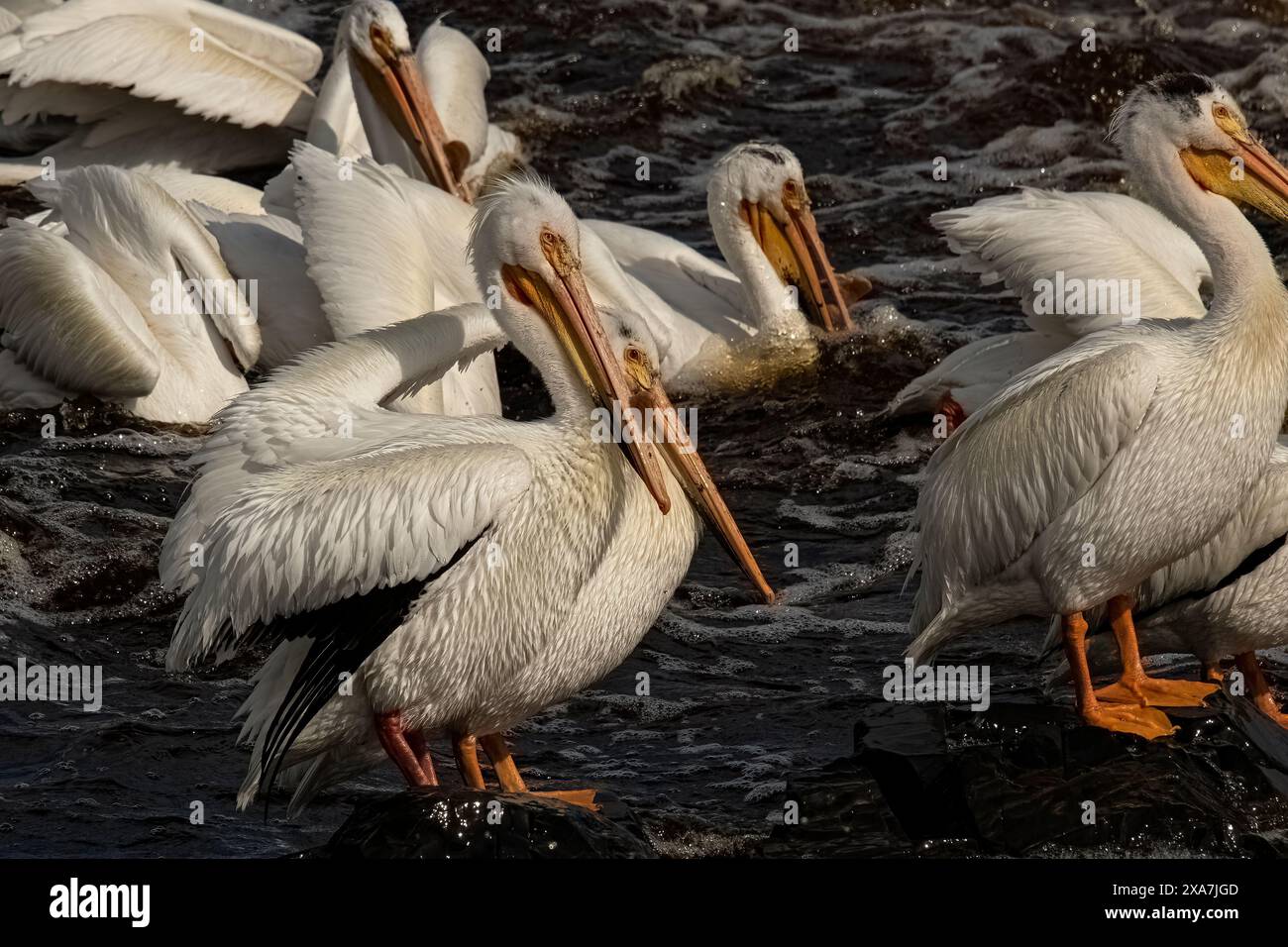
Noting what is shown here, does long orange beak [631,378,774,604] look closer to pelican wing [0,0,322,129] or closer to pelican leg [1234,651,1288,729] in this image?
pelican leg [1234,651,1288,729]

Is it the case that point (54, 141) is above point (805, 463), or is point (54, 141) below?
above

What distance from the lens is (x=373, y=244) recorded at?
6.71m

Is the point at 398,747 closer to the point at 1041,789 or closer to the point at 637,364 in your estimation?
the point at 637,364

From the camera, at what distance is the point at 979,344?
7.08 meters

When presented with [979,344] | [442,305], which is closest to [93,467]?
[442,305]

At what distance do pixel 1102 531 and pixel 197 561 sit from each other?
228 centimetres

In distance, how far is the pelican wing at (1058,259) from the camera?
20.6ft

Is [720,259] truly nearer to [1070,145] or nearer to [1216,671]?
[1070,145]

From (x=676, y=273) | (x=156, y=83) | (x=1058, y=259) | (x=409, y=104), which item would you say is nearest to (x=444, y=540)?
(x=1058, y=259)

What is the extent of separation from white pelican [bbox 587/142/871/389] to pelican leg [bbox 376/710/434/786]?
3756mm

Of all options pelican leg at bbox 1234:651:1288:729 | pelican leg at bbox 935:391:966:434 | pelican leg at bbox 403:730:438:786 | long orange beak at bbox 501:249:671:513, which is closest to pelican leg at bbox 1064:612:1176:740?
pelican leg at bbox 1234:651:1288:729

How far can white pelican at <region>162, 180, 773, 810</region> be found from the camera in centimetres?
447

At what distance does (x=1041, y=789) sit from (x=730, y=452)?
3384 mm
